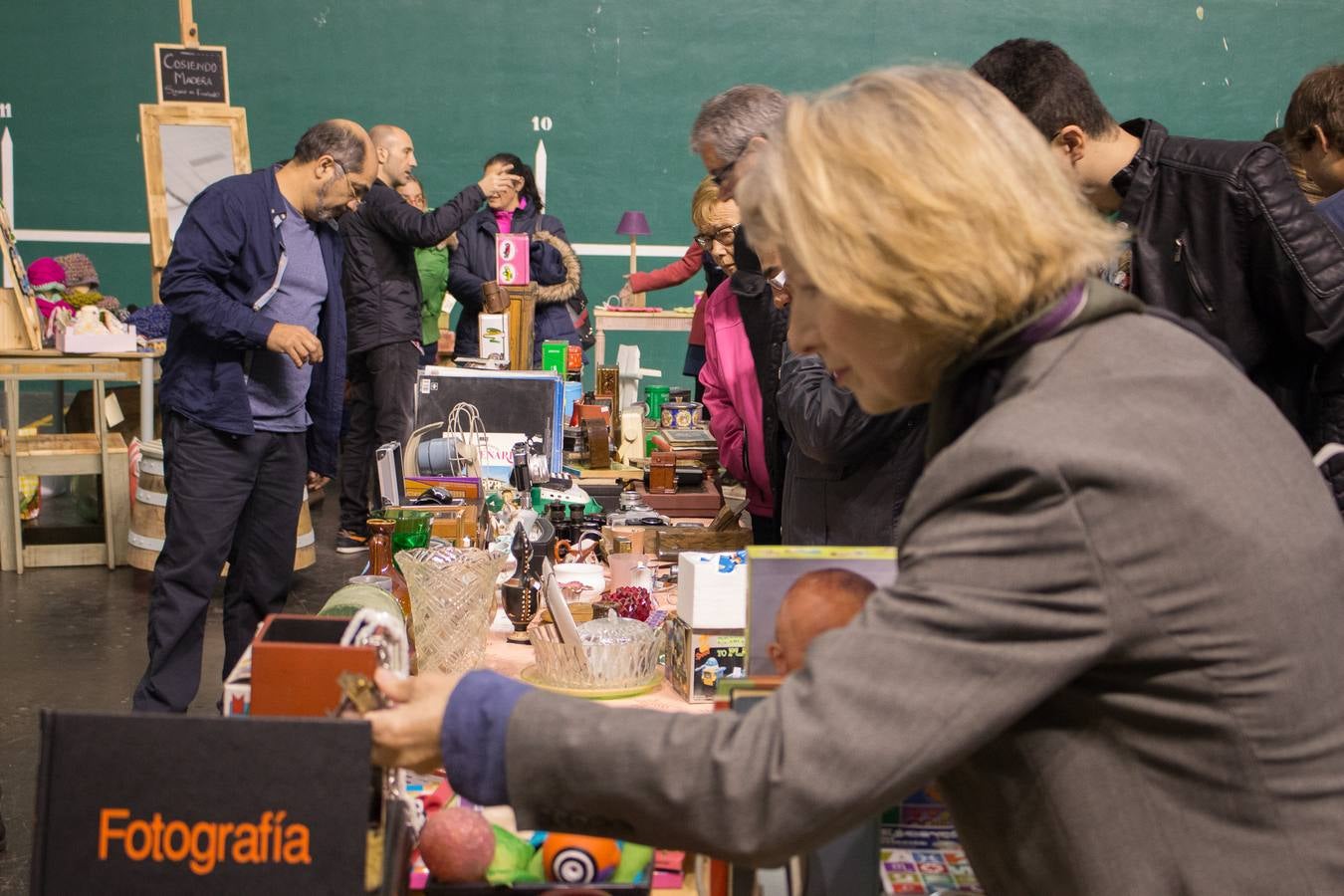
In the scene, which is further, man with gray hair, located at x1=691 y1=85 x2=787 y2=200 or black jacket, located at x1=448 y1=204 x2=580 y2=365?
black jacket, located at x1=448 y1=204 x2=580 y2=365

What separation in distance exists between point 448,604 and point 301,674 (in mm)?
984

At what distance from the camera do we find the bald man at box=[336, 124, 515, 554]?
611 cm

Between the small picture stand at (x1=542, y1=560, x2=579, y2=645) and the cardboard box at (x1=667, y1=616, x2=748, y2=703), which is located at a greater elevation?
the small picture stand at (x1=542, y1=560, x2=579, y2=645)

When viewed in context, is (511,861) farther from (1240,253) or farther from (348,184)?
(348,184)

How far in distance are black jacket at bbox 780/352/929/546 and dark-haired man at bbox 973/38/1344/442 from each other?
1.69ft

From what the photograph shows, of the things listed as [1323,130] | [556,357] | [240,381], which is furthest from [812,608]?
[556,357]

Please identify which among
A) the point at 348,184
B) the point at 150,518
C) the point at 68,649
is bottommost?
the point at 68,649

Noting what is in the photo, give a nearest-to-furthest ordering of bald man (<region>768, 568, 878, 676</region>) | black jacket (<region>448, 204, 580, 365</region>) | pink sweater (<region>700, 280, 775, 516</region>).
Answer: bald man (<region>768, 568, 878, 676</region>) < pink sweater (<region>700, 280, 775, 516</region>) < black jacket (<region>448, 204, 580, 365</region>)

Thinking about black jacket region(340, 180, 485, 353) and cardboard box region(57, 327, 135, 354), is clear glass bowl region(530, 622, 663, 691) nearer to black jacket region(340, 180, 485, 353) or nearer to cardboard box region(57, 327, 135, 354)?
black jacket region(340, 180, 485, 353)

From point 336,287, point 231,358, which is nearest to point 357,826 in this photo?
point 231,358

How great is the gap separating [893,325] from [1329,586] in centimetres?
38

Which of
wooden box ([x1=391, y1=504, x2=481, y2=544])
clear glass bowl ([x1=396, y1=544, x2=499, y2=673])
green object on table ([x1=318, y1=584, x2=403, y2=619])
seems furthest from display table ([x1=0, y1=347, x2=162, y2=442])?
green object on table ([x1=318, y1=584, x2=403, y2=619])

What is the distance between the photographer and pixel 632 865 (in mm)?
1468

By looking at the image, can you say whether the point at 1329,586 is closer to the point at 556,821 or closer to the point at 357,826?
the point at 556,821
